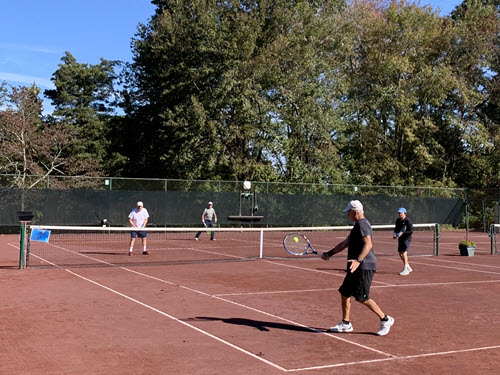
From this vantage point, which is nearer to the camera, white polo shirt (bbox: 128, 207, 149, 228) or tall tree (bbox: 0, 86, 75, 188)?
white polo shirt (bbox: 128, 207, 149, 228)

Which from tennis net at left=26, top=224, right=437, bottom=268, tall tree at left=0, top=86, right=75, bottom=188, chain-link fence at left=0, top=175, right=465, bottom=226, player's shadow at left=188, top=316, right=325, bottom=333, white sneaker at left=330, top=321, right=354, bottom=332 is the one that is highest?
tall tree at left=0, top=86, right=75, bottom=188

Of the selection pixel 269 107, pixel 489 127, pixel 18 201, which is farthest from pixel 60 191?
pixel 489 127

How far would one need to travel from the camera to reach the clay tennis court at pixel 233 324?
643 centimetres

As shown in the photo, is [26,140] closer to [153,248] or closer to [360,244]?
[153,248]

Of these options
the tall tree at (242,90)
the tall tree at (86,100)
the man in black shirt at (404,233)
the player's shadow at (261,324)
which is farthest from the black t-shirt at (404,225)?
the tall tree at (86,100)

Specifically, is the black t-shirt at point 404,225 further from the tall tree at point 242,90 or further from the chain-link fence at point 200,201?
the tall tree at point 242,90

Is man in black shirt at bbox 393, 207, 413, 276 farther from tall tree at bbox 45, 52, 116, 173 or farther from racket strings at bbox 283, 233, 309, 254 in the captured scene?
tall tree at bbox 45, 52, 116, 173

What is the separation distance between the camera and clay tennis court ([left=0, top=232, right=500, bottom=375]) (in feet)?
21.1

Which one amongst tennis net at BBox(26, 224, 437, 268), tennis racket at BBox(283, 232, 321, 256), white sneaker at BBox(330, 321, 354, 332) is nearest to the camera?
white sneaker at BBox(330, 321, 354, 332)

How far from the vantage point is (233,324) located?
332 inches

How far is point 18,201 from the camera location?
27.4 meters

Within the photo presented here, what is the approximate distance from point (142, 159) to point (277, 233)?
48.6 ft

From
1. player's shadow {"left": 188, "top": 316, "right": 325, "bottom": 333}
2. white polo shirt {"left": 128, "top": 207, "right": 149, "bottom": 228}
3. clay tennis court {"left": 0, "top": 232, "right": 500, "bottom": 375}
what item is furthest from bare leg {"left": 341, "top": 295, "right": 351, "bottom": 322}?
white polo shirt {"left": 128, "top": 207, "right": 149, "bottom": 228}

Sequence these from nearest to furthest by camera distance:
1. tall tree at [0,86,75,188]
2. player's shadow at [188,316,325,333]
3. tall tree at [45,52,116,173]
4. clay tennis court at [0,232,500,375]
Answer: clay tennis court at [0,232,500,375] → player's shadow at [188,316,325,333] → tall tree at [0,86,75,188] → tall tree at [45,52,116,173]
